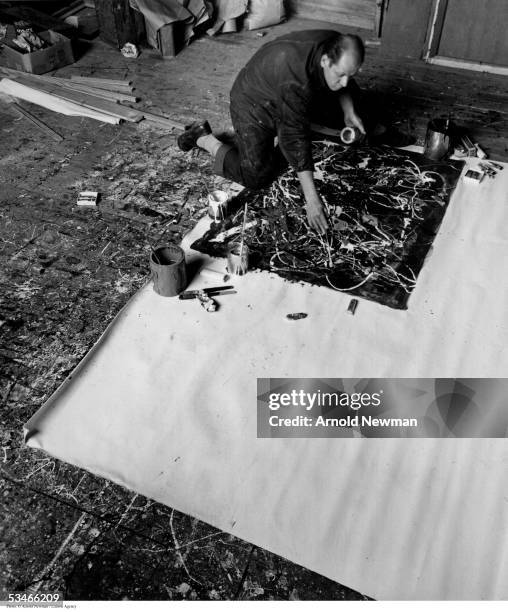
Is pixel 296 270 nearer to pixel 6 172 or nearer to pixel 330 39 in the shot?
pixel 330 39

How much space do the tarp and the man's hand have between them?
Result: 367 millimetres

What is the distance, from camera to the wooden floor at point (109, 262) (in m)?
2.05

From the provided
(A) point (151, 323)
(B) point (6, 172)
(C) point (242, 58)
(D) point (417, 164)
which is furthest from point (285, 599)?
(C) point (242, 58)

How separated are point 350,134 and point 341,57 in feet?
2.90

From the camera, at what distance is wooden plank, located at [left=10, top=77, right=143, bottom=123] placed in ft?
14.7

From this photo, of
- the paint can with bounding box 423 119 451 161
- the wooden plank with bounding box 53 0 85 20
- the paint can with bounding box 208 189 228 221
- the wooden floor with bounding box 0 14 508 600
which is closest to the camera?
the wooden floor with bounding box 0 14 508 600

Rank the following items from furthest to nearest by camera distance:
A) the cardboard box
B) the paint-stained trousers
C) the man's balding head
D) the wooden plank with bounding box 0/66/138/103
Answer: the cardboard box, the wooden plank with bounding box 0/66/138/103, the paint-stained trousers, the man's balding head

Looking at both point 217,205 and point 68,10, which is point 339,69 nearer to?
point 217,205

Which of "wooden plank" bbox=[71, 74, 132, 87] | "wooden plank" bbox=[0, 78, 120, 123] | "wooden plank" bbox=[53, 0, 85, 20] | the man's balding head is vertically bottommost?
"wooden plank" bbox=[0, 78, 120, 123]

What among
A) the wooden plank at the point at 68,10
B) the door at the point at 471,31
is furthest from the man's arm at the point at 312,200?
the wooden plank at the point at 68,10

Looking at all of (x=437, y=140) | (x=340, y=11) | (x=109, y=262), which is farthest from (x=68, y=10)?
(x=437, y=140)

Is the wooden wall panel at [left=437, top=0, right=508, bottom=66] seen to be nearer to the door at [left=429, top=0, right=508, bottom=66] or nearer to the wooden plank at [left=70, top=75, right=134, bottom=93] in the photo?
the door at [left=429, top=0, right=508, bottom=66]

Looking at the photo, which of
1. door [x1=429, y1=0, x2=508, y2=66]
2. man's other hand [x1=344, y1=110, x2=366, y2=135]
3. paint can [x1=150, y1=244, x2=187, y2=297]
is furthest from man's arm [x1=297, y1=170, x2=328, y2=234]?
door [x1=429, y1=0, x2=508, y2=66]

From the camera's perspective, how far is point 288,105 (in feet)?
10.0
